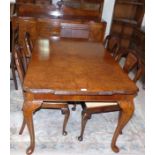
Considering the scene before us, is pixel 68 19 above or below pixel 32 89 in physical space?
above

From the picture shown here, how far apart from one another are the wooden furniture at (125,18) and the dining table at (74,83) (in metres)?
2.39

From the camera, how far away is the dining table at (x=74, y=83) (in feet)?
4.99

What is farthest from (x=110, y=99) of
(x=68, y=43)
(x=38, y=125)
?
(x=68, y=43)

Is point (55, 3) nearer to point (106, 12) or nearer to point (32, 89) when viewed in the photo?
point (106, 12)

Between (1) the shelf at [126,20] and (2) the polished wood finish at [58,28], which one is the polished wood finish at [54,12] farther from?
(1) the shelf at [126,20]

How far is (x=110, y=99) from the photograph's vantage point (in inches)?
64.5

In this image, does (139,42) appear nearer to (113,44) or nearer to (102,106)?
(113,44)

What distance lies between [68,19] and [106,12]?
81cm

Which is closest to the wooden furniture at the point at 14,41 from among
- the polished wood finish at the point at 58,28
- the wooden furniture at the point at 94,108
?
the polished wood finish at the point at 58,28

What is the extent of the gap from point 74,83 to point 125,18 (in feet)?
10.9

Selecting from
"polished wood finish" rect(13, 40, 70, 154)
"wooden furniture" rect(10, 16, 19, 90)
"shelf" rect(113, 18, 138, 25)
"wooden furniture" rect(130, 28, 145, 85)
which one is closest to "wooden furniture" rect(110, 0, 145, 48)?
"shelf" rect(113, 18, 138, 25)

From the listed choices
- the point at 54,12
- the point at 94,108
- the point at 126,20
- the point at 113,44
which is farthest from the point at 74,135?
the point at 126,20

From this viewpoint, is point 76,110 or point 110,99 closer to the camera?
point 110,99

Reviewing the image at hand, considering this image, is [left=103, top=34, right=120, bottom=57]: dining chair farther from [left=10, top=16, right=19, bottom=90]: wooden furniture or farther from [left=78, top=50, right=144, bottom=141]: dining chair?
[left=10, top=16, right=19, bottom=90]: wooden furniture
